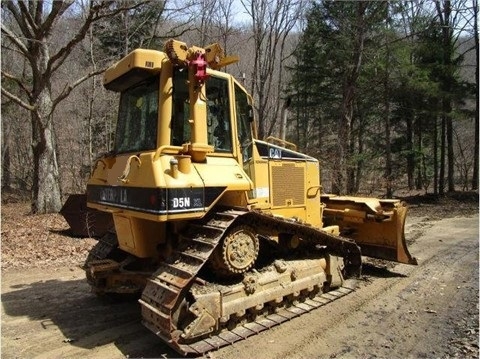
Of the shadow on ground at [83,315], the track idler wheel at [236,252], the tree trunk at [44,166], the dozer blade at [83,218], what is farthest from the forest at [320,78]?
the track idler wheel at [236,252]

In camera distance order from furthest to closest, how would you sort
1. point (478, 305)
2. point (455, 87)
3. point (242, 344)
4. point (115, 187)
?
point (455, 87), point (478, 305), point (115, 187), point (242, 344)

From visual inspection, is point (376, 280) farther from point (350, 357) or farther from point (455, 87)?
point (455, 87)

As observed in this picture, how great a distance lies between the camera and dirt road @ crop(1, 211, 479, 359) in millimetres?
4445

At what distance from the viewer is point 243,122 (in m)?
5.40

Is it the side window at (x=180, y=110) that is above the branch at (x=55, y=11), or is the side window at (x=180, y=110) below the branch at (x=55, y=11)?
below

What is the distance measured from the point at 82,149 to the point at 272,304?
72.9 feet

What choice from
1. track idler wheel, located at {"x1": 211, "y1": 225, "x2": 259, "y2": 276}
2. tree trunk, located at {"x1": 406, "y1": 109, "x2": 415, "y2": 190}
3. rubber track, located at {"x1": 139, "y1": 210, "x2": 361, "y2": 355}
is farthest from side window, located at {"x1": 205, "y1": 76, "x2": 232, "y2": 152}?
tree trunk, located at {"x1": 406, "y1": 109, "x2": 415, "y2": 190}

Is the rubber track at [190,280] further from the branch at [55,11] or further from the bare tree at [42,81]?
the branch at [55,11]

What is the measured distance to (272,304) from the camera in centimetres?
524

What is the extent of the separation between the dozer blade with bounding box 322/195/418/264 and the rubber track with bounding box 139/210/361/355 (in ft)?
7.27

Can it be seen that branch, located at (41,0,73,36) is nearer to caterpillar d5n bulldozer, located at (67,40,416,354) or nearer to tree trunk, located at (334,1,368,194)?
caterpillar d5n bulldozer, located at (67,40,416,354)

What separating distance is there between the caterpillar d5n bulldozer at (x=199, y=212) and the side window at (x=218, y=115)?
12 millimetres

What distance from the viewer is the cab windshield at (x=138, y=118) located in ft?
16.0

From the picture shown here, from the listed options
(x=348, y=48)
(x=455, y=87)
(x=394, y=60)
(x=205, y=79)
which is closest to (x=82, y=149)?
(x=348, y=48)
